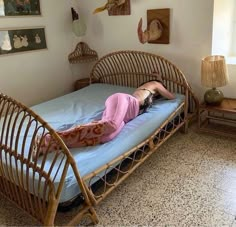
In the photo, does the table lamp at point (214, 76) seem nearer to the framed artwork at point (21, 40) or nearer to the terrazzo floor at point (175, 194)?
the terrazzo floor at point (175, 194)

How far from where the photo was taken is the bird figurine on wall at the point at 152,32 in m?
3.06

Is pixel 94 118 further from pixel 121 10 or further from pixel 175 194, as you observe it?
pixel 121 10

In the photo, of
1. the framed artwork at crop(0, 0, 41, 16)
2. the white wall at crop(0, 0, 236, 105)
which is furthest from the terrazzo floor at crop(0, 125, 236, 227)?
the framed artwork at crop(0, 0, 41, 16)

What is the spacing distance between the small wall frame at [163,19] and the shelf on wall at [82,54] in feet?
3.61

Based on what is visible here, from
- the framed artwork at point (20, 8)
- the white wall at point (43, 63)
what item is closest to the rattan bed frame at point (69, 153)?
the white wall at point (43, 63)

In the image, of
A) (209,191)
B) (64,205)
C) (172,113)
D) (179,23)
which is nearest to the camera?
(64,205)

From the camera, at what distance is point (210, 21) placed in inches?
108

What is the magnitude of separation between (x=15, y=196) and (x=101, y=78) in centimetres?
235

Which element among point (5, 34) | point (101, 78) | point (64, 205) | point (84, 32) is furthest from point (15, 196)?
point (84, 32)

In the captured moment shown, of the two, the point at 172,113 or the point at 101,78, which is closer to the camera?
the point at 172,113

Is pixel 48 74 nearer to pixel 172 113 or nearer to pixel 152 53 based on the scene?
pixel 152 53

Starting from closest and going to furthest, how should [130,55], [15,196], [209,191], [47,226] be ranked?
[47,226] < [15,196] < [209,191] < [130,55]

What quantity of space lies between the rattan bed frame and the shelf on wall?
0.69 feet

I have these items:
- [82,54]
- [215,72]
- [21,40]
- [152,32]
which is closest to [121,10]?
[152,32]
